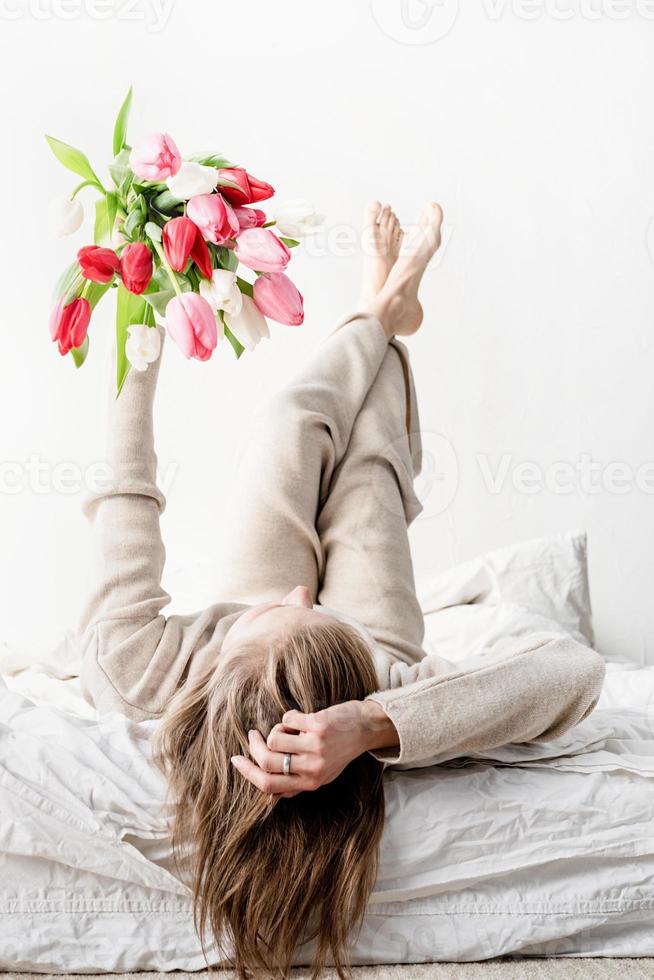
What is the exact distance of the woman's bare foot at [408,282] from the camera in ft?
5.80

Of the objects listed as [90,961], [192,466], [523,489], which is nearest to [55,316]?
[90,961]

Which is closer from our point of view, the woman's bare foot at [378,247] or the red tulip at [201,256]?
the red tulip at [201,256]

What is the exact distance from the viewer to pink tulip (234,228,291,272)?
883mm

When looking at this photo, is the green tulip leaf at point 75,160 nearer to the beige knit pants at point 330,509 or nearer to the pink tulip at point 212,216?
the pink tulip at point 212,216

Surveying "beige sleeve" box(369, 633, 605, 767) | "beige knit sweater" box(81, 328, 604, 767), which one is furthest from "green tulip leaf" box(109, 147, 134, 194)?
"beige sleeve" box(369, 633, 605, 767)

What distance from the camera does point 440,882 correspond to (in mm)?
992

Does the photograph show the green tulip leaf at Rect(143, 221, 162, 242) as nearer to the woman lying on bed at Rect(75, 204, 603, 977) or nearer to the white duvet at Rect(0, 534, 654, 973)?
the woman lying on bed at Rect(75, 204, 603, 977)

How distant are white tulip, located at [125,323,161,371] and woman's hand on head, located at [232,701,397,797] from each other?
1.21 feet

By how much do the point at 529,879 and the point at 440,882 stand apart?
106 mm

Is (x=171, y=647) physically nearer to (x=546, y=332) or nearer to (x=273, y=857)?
(x=273, y=857)

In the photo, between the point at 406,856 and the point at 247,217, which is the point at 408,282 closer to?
the point at 247,217

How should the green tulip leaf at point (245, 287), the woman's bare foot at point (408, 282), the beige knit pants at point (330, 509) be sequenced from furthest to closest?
the woman's bare foot at point (408, 282)
the beige knit pants at point (330, 509)
the green tulip leaf at point (245, 287)

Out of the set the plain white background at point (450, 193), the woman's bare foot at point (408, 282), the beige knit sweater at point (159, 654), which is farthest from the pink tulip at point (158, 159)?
the plain white background at point (450, 193)

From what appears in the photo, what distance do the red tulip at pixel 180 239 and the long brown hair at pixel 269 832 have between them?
0.39 m
